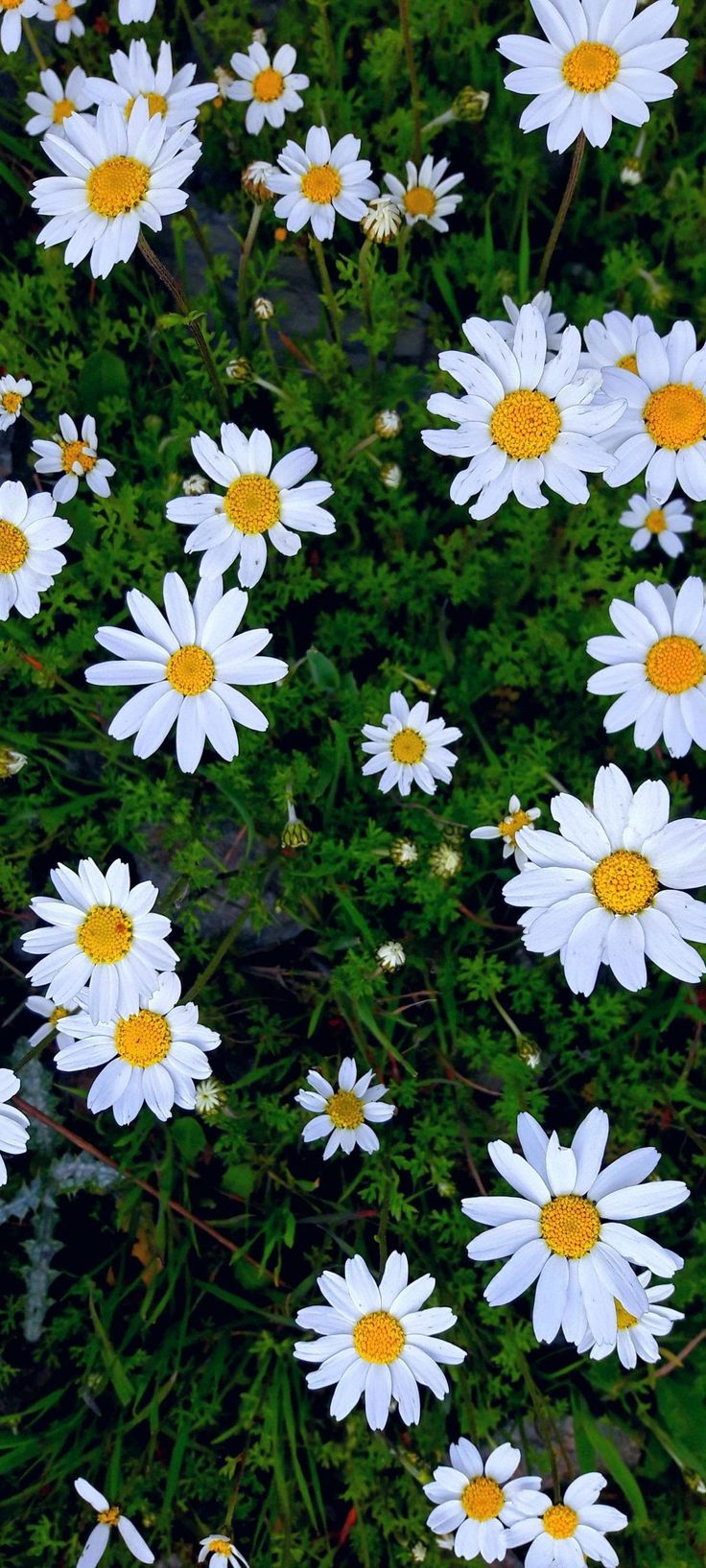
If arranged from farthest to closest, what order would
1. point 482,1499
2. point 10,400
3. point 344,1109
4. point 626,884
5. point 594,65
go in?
point 10,400 → point 344,1109 → point 482,1499 → point 594,65 → point 626,884

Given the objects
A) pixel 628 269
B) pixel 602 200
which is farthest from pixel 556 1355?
pixel 602 200

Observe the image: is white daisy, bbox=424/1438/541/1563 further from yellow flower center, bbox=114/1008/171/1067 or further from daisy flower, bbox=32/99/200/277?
daisy flower, bbox=32/99/200/277

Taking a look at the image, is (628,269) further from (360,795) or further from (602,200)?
(360,795)

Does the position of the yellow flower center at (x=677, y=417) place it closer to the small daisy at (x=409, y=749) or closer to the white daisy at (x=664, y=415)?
the white daisy at (x=664, y=415)

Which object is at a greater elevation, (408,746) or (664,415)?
(664,415)

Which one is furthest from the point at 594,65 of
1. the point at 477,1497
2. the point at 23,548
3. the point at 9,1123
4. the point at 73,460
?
the point at 477,1497

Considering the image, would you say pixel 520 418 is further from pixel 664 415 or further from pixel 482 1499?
pixel 482 1499
